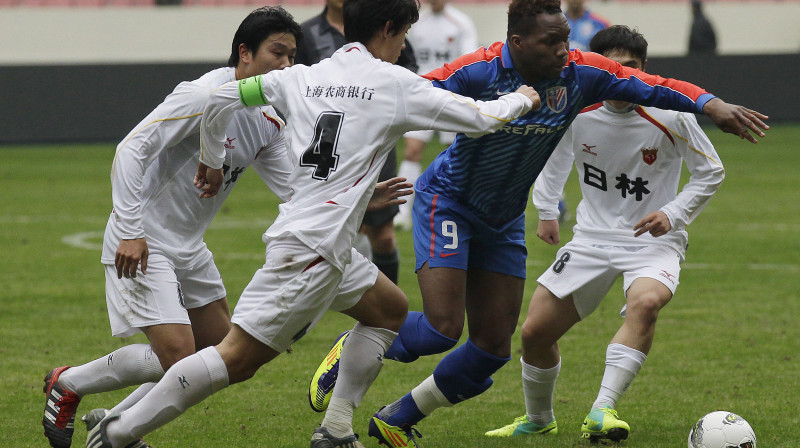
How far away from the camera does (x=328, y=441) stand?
4469 millimetres

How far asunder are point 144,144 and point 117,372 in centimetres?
96

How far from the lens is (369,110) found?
162 inches

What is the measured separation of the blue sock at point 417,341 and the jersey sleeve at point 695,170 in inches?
47.4

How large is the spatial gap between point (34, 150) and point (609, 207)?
1669 centimetres

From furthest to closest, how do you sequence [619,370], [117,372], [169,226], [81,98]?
[81,98] → [619,370] → [169,226] → [117,372]

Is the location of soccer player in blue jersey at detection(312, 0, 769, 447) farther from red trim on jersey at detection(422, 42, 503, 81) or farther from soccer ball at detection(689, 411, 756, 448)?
soccer ball at detection(689, 411, 756, 448)

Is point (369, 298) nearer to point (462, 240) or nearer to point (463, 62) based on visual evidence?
point (462, 240)

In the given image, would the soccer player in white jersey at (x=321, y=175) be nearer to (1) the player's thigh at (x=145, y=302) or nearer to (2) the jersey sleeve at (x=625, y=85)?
(1) the player's thigh at (x=145, y=302)

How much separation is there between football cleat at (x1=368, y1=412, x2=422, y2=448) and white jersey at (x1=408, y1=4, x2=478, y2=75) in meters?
8.62

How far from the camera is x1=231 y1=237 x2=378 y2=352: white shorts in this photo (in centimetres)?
412

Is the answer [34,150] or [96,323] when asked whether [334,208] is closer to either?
[96,323]

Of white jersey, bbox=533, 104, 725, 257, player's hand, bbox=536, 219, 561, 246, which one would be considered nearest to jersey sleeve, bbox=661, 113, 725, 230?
white jersey, bbox=533, 104, 725, 257

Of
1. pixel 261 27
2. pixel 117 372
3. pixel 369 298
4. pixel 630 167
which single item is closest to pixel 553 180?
pixel 630 167

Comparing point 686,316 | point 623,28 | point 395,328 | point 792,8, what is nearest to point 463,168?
point 395,328
